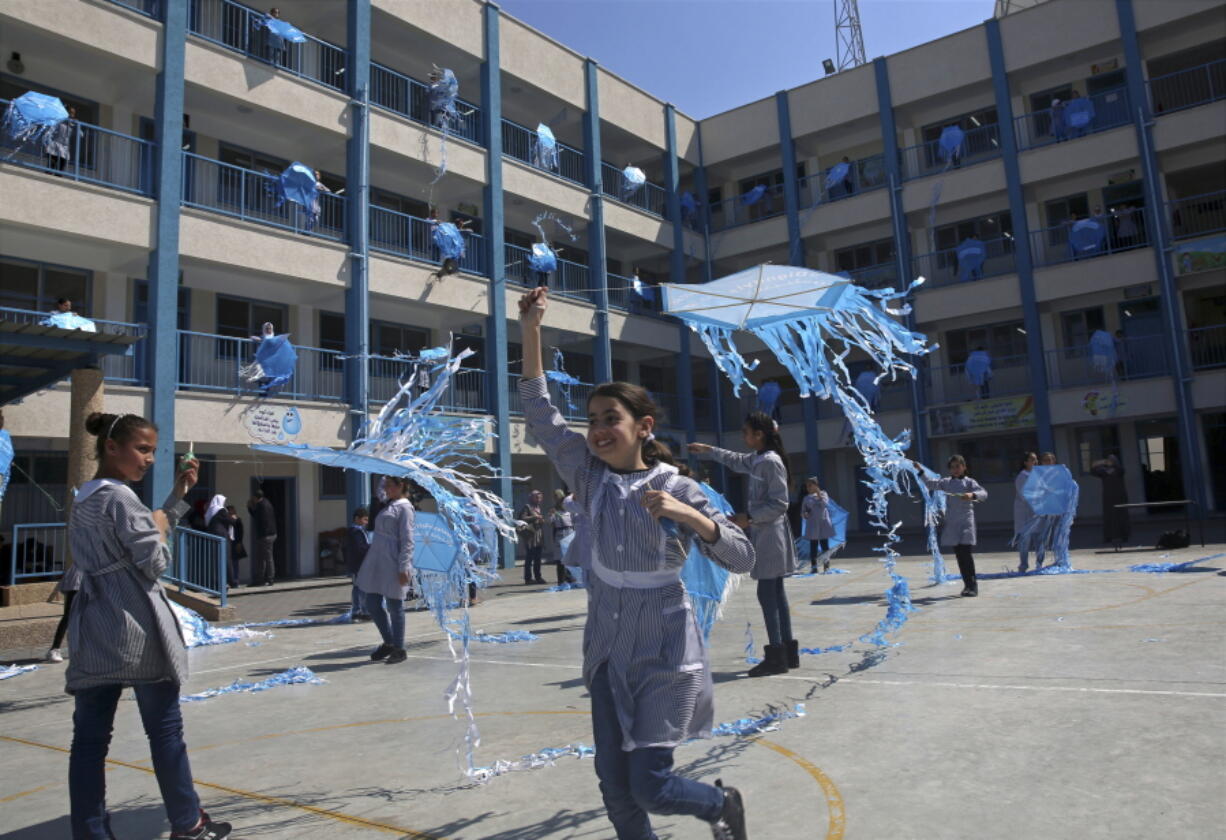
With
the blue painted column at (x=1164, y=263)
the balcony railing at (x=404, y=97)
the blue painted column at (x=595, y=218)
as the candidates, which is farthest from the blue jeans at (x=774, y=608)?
the blue painted column at (x=1164, y=263)

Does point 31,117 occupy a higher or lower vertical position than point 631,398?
higher

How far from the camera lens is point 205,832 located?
361cm

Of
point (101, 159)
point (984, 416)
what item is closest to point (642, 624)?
point (101, 159)

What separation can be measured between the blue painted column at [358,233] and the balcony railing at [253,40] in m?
0.56

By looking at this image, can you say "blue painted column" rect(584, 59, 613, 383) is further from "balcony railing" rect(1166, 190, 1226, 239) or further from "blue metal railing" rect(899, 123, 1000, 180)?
"balcony railing" rect(1166, 190, 1226, 239)

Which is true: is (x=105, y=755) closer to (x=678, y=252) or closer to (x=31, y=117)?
(x=31, y=117)

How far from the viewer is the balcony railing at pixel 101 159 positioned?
16.0 meters

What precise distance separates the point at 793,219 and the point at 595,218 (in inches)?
273

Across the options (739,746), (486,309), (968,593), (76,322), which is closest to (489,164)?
(486,309)

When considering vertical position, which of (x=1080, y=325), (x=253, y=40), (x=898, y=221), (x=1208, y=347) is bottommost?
(x=1208, y=347)

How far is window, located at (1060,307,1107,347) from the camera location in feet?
86.3

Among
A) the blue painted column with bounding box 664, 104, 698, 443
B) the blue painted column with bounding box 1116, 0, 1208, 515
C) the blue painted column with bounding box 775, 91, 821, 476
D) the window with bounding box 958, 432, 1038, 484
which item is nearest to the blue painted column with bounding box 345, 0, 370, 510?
the blue painted column with bounding box 664, 104, 698, 443

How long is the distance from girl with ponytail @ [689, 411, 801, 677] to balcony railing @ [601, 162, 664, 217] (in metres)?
22.7

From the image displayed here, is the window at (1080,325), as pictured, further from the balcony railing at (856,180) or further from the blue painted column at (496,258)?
the blue painted column at (496,258)
